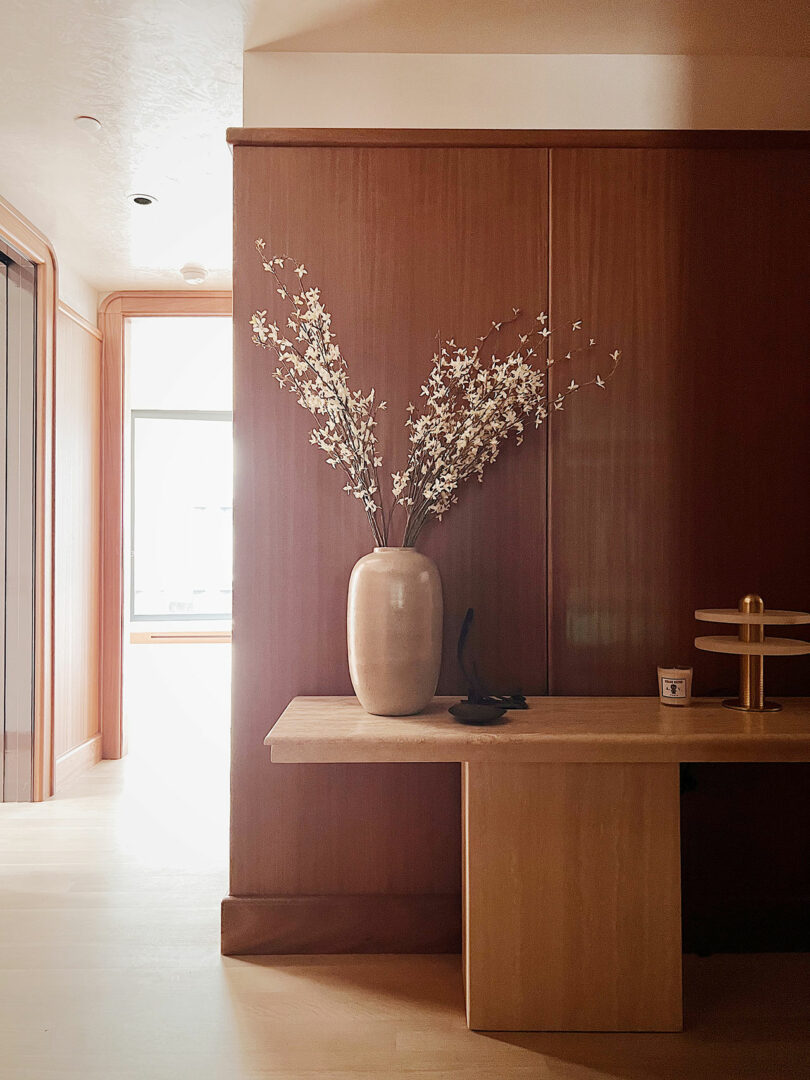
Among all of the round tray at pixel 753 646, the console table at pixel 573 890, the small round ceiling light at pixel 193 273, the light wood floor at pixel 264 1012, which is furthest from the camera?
the small round ceiling light at pixel 193 273

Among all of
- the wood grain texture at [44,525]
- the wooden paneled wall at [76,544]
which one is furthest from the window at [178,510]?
the wood grain texture at [44,525]

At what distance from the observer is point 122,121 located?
107 inches

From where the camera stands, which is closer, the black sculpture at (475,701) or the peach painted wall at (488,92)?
the black sculpture at (475,701)

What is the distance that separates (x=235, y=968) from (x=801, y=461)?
2.11m

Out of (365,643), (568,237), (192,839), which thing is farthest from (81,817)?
(568,237)

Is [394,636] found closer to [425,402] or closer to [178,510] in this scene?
[425,402]

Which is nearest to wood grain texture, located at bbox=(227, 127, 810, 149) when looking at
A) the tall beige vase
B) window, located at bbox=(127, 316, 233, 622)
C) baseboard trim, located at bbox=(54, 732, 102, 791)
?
the tall beige vase

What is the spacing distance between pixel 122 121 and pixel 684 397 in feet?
6.93

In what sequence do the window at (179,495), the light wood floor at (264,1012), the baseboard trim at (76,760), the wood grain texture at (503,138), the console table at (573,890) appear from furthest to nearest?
the window at (179,495) < the baseboard trim at (76,760) < the wood grain texture at (503,138) < the console table at (573,890) < the light wood floor at (264,1012)

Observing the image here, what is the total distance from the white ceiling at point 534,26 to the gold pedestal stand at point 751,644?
1.63 metres

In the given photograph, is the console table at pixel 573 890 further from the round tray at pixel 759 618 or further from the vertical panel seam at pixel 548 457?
→ the vertical panel seam at pixel 548 457

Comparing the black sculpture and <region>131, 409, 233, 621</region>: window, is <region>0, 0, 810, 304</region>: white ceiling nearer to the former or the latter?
the black sculpture

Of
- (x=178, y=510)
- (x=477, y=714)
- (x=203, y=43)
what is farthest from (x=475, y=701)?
(x=178, y=510)

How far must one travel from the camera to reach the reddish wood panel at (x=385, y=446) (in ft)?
7.42
